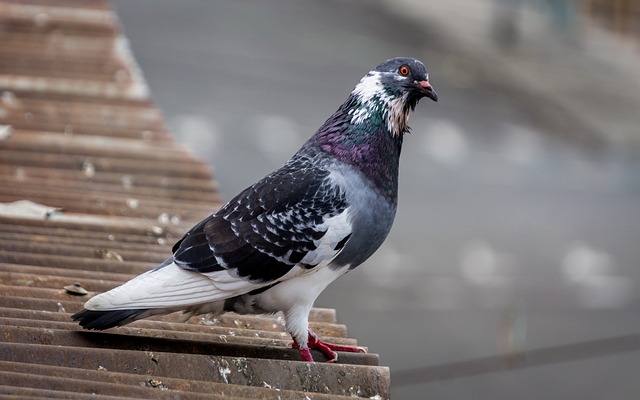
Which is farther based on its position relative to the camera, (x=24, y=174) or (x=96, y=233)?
(x=24, y=174)

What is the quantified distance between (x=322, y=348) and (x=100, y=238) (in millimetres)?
1473

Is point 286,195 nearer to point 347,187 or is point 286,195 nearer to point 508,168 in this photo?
point 347,187

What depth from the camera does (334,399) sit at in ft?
12.6

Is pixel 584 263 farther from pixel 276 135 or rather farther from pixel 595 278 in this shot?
pixel 276 135

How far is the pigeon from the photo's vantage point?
14.4ft

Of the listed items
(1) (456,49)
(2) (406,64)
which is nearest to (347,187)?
(2) (406,64)

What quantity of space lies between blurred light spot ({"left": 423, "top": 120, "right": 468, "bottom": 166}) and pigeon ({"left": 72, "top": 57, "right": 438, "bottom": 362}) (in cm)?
1158

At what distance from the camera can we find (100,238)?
5461 millimetres

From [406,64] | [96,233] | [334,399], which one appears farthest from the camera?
[96,233]

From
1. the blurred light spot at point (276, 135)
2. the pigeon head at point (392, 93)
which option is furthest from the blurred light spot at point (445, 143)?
the pigeon head at point (392, 93)

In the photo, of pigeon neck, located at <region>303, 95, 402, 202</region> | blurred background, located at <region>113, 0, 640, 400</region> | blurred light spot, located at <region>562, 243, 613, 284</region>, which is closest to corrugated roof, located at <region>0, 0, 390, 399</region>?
pigeon neck, located at <region>303, 95, 402, 202</region>

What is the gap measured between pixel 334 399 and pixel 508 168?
1289cm

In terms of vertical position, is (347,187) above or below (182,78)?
above

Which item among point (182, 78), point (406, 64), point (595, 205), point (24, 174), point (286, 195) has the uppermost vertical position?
point (406, 64)
